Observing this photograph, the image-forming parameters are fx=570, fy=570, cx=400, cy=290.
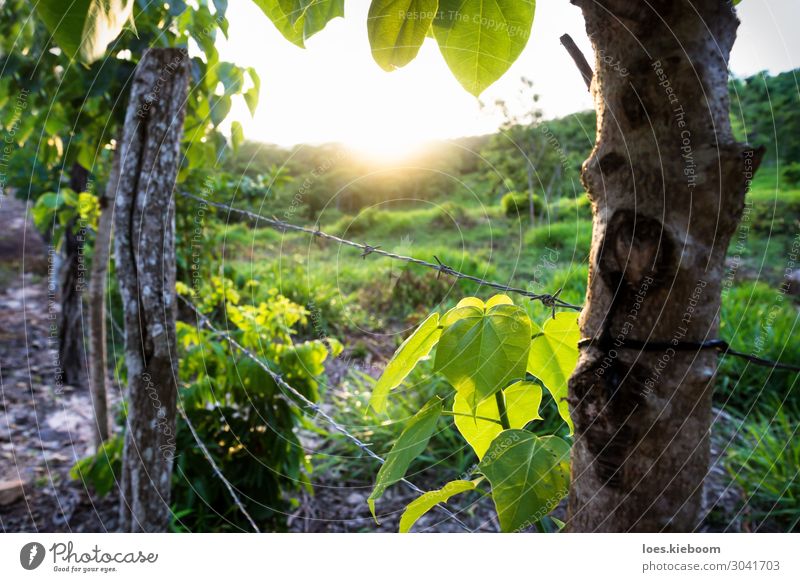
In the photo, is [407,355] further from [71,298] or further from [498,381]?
[71,298]

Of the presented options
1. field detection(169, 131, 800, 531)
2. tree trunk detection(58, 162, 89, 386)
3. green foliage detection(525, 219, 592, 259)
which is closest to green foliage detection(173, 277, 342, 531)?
field detection(169, 131, 800, 531)

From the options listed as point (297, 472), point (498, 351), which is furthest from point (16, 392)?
point (498, 351)

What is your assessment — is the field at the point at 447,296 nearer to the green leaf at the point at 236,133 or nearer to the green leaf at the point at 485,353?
the green leaf at the point at 236,133

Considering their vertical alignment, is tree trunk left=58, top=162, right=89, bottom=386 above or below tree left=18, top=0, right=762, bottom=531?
below

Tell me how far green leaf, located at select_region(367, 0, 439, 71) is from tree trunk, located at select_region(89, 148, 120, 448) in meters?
0.94

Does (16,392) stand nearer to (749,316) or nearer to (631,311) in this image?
(631,311)

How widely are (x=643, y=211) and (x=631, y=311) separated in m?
0.05

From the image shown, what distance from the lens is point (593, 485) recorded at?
0.31 metres

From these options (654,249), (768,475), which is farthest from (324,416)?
(768,475)

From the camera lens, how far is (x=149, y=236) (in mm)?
815

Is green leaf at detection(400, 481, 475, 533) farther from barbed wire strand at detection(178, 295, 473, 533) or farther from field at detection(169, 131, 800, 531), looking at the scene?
field at detection(169, 131, 800, 531)

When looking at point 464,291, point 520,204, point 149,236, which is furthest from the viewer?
point 520,204

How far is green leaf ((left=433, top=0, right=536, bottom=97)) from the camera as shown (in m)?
0.34

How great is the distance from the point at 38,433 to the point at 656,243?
152cm
